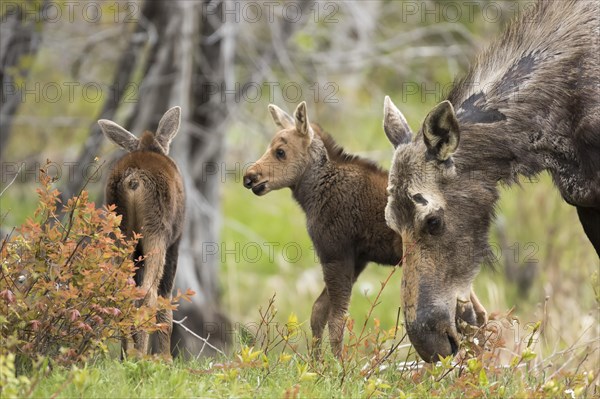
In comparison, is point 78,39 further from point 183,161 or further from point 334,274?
point 334,274

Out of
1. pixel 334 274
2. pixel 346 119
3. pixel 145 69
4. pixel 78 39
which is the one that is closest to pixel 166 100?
pixel 145 69

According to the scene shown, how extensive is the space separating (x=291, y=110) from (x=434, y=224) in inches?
332

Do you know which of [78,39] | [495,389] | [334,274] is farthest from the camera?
[78,39]

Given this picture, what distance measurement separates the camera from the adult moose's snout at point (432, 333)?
274 inches

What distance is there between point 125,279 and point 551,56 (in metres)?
3.52

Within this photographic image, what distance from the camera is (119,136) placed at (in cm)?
830

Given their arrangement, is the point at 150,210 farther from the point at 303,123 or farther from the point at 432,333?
the point at 432,333

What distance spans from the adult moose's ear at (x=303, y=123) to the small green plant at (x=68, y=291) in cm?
229

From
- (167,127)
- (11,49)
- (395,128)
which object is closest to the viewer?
(395,128)

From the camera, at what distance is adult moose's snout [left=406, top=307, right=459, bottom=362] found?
6.95 m

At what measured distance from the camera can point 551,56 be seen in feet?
25.7

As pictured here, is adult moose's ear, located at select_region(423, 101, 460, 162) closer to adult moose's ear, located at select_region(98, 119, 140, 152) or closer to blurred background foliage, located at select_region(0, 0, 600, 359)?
adult moose's ear, located at select_region(98, 119, 140, 152)

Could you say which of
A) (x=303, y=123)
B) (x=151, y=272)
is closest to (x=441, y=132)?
(x=303, y=123)

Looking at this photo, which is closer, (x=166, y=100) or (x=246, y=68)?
(x=166, y=100)
